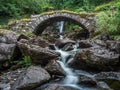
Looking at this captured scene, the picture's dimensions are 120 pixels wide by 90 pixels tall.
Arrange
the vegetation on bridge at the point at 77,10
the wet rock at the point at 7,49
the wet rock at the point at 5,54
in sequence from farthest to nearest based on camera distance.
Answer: the vegetation on bridge at the point at 77,10 → the wet rock at the point at 7,49 → the wet rock at the point at 5,54

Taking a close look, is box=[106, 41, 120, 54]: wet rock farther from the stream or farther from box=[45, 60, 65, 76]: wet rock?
box=[45, 60, 65, 76]: wet rock

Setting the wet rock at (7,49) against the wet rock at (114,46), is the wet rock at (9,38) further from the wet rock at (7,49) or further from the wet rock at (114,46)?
the wet rock at (114,46)

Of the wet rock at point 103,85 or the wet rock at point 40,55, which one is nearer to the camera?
the wet rock at point 103,85

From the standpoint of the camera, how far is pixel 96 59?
11.6 metres

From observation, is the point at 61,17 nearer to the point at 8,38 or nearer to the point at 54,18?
the point at 54,18

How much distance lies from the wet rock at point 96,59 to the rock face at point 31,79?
80.6 inches

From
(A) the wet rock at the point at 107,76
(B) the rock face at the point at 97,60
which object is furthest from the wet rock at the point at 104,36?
(A) the wet rock at the point at 107,76

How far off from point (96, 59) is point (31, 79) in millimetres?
3031

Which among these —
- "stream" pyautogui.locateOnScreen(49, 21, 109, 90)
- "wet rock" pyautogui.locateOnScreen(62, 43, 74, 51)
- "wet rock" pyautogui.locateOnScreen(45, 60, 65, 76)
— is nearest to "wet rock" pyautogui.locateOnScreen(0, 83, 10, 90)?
"wet rock" pyautogui.locateOnScreen(45, 60, 65, 76)

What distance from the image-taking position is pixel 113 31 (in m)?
16.5

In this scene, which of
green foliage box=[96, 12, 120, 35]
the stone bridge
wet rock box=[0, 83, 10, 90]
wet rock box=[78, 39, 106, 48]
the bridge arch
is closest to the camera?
wet rock box=[0, 83, 10, 90]

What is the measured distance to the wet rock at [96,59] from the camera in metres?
11.6

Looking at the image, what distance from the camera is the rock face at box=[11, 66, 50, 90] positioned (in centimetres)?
967

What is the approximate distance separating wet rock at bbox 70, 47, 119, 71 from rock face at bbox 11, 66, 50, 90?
205 cm
